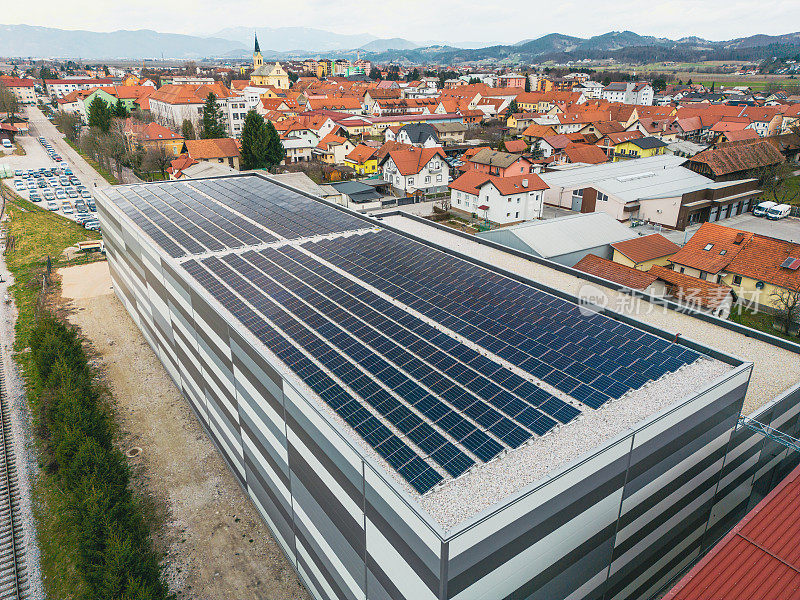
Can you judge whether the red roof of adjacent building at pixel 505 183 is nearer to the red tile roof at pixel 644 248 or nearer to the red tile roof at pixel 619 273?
the red tile roof at pixel 644 248

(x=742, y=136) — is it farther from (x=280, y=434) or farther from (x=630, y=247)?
(x=280, y=434)

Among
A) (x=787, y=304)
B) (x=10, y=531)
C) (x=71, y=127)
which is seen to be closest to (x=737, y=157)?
(x=787, y=304)

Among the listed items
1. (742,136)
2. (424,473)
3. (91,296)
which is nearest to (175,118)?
(91,296)

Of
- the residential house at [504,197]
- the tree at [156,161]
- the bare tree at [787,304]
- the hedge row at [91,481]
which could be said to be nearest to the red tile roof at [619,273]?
the bare tree at [787,304]

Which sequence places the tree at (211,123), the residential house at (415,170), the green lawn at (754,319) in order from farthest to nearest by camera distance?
1. the tree at (211,123)
2. the residential house at (415,170)
3. the green lawn at (754,319)

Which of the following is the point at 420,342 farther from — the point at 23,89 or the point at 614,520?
the point at 23,89

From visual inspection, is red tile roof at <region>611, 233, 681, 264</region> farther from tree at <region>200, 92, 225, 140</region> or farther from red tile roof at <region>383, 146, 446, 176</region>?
tree at <region>200, 92, 225, 140</region>

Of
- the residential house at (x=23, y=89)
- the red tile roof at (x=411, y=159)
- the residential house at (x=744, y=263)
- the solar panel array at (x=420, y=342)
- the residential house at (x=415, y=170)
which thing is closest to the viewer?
the solar panel array at (x=420, y=342)
